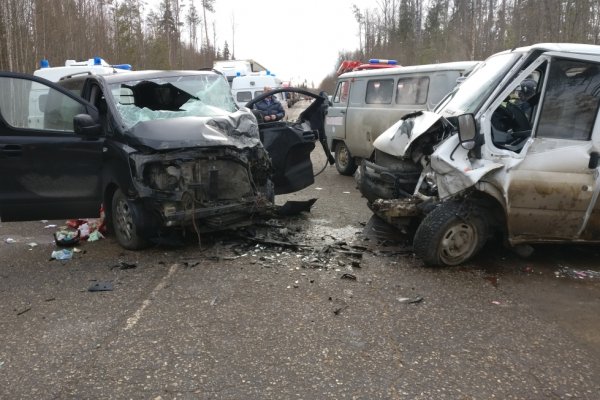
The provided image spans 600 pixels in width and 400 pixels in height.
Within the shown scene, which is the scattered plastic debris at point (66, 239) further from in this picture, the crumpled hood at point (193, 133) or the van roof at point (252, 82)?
the van roof at point (252, 82)

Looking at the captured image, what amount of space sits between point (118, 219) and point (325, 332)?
9.43ft

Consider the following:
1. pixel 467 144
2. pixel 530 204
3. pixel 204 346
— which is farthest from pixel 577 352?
pixel 204 346

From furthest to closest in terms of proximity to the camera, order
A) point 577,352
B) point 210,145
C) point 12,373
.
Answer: point 210,145, point 577,352, point 12,373

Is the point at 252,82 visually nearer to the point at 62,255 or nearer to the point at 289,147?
the point at 289,147

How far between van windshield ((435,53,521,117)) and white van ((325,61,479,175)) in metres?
1.87

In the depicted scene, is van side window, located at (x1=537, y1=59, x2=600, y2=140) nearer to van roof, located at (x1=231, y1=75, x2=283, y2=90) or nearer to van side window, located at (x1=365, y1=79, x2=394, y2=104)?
van side window, located at (x1=365, y1=79, x2=394, y2=104)

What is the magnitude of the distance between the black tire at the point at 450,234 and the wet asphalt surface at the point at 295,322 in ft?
0.51

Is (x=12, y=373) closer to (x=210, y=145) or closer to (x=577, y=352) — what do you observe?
(x=210, y=145)

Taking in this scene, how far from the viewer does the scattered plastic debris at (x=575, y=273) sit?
4457mm

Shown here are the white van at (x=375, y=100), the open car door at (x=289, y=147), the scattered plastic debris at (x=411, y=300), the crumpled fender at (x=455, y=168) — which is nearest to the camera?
the scattered plastic debris at (x=411, y=300)

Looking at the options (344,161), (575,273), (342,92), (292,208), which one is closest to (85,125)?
(292,208)

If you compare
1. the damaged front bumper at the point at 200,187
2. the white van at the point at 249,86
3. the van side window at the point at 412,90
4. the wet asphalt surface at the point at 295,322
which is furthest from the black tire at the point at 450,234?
the white van at the point at 249,86

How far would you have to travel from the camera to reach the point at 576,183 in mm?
4266

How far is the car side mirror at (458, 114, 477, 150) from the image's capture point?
170 inches
